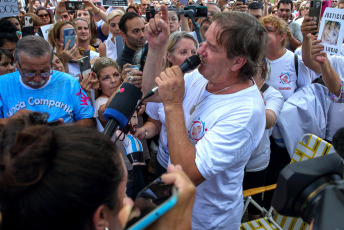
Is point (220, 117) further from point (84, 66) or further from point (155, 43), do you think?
point (84, 66)

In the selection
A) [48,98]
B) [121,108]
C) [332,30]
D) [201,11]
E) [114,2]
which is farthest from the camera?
[114,2]

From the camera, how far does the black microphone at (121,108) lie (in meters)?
1.25

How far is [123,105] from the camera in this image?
4.26 feet

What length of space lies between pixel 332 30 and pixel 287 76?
705 millimetres

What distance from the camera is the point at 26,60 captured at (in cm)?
198

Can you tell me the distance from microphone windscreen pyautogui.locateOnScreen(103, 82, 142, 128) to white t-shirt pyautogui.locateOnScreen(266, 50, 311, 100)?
2.00 m

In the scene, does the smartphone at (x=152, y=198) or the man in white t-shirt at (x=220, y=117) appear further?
the man in white t-shirt at (x=220, y=117)

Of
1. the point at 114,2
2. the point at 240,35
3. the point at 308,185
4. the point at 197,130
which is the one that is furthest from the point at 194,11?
the point at 308,185

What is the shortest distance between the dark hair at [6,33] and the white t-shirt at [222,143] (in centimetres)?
238

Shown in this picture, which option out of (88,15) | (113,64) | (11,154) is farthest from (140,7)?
(11,154)

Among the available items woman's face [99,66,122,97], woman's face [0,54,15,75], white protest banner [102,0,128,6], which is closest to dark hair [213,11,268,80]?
woman's face [99,66,122,97]

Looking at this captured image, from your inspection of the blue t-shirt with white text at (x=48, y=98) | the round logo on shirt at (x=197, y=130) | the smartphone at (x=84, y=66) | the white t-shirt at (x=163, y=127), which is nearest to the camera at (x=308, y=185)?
the round logo on shirt at (x=197, y=130)

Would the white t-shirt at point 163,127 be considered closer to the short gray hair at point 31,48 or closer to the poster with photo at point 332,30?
the short gray hair at point 31,48

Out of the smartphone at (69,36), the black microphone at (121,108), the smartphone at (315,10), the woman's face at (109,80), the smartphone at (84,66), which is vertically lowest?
the woman's face at (109,80)
